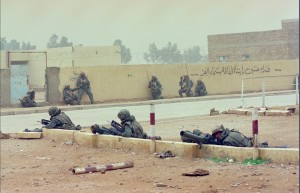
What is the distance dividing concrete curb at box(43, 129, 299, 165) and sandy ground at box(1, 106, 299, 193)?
135 millimetres

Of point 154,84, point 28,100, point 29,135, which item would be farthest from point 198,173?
point 154,84

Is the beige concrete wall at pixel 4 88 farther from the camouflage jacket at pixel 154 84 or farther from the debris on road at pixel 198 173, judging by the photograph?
the debris on road at pixel 198 173

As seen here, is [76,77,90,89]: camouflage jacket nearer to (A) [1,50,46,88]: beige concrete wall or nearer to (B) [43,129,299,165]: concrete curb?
(B) [43,129,299,165]: concrete curb

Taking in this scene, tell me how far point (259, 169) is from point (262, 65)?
91.8 ft

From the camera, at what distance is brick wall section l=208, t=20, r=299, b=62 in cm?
4306

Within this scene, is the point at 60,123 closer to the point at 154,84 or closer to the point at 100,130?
the point at 100,130

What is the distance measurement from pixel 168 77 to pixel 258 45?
17.0 metres

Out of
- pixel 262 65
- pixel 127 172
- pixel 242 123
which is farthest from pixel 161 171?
pixel 262 65

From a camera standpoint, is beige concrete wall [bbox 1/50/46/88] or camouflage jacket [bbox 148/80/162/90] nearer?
camouflage jacket [bbox 148/80/162/90]

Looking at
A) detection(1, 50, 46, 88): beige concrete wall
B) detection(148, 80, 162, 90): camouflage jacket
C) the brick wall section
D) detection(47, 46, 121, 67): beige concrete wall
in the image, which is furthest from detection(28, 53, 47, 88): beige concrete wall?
detection(148, 80, 162, 90): camouflage jacket

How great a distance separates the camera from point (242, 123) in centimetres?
1389

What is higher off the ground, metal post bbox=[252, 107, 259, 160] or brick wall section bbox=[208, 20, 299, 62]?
brick wall section bbox=[208, 20, 299, 62]

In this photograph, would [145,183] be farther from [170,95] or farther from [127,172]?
[170,95]

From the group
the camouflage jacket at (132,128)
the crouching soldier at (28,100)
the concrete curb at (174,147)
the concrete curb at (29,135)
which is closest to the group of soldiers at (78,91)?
the crouching soldier at (28,100)
